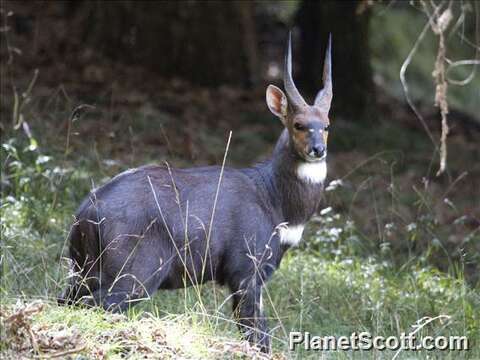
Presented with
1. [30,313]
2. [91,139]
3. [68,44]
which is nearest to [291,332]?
[30,313]

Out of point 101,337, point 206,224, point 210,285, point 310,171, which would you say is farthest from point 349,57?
point 101,337

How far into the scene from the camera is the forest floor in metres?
5.54

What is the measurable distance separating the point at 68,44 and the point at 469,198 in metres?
5.48

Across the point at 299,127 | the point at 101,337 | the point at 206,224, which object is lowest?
the point at 101,337

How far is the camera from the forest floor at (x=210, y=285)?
18.2 feet

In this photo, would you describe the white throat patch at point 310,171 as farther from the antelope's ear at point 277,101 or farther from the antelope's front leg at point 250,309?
the antelope's front leg at point 250,309

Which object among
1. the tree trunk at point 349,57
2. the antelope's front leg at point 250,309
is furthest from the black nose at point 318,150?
the tree trunk at point 349,57

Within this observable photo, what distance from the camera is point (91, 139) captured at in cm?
955

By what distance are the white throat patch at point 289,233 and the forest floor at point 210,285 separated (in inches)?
→ 16.0

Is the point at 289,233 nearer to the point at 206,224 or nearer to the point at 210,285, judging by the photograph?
the point at 206,224

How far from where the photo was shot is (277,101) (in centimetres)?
724

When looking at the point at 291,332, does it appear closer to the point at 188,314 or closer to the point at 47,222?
the point at 188,314

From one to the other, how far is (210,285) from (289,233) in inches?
38.3

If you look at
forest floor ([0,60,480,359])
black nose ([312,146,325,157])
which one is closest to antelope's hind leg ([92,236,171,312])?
forest floor ([0,60,480,359])
